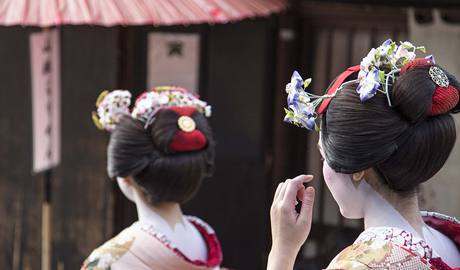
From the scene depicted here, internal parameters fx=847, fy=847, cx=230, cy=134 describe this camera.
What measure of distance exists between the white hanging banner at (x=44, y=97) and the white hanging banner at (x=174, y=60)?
111 centimetres

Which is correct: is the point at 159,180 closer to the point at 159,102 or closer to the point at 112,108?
the point at 159,102

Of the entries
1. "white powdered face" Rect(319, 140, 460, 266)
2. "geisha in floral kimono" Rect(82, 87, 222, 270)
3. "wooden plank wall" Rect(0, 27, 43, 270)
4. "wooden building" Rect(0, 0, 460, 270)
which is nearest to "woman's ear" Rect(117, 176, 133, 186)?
"geisha in floral kimono" Rect(82, 87, 222, 270)

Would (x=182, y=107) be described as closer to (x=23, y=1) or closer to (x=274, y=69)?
(x=23, y=1)

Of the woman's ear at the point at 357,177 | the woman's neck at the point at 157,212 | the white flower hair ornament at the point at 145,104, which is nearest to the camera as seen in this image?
the woman's ear at the point at 357,177

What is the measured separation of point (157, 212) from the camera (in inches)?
155

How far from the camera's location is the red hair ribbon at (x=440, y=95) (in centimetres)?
243

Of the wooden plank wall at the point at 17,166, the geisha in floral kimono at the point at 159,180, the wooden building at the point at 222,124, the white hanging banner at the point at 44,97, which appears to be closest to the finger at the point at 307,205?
the geisha in floral kimono at the point at 159,180

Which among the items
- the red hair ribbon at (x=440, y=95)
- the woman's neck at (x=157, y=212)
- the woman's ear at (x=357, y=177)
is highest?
the red hair ribbon at (x=440, y=95)

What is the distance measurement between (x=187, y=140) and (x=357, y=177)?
5.07 feet

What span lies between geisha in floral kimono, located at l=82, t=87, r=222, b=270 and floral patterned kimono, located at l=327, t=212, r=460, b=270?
155 centimetres

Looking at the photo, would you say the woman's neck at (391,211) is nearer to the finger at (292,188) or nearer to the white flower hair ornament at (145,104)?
the finger at (292,188)

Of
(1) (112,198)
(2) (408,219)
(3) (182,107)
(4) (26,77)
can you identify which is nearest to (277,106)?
(1) (112,198)

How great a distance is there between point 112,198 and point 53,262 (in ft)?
2.81

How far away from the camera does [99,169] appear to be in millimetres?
7062
